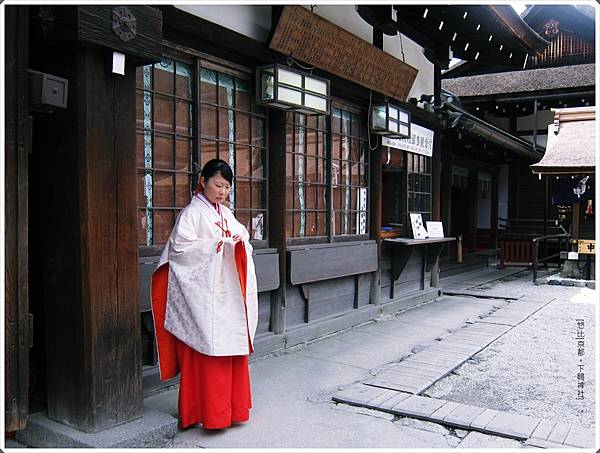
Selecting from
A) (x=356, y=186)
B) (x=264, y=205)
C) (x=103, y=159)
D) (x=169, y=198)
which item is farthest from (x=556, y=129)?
(x=103, y=159)

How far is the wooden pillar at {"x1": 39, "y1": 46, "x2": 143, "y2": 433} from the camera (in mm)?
3301

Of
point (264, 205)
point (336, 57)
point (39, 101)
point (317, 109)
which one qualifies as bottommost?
point (264, 205)

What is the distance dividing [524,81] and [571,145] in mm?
4396

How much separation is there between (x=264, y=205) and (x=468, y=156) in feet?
37.1

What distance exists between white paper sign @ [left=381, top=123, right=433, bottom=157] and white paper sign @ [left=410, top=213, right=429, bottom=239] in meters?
1.00

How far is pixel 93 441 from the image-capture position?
3.28 metres

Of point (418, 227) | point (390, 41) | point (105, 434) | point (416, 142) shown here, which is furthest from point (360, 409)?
point (390, 41)

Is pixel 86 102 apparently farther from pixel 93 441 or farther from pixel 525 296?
pixel 525 296

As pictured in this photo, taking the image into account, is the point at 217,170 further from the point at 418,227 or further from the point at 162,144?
the point at 418,227

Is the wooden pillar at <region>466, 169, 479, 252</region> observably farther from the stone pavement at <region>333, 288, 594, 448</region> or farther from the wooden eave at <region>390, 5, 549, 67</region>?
the stone pavement at <region>333, 288, 594, 448</region>

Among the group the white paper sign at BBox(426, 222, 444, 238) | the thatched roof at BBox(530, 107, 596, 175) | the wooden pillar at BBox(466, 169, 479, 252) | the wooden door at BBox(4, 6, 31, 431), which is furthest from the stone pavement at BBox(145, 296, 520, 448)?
the wooden pillar at BBox(466, 169, 479, 252)

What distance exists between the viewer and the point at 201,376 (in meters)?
3.74

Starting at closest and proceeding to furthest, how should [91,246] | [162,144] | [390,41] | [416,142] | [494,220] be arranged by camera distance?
[91,246] → [162,144] → [390,41] → [416,142] → [494,220]

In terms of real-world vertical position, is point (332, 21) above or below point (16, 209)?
above
